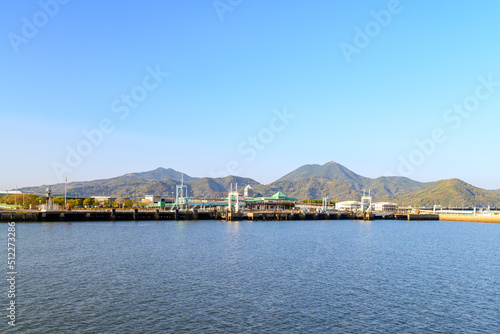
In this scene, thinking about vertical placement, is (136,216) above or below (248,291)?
above

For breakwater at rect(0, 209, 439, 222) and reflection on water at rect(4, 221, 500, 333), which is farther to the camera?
breakwater at rect(0, 209, 439, 222)

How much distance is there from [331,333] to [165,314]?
40.0 feet

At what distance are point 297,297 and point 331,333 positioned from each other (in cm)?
836

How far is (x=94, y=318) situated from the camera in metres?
26.4

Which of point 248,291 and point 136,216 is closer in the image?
point 248,291

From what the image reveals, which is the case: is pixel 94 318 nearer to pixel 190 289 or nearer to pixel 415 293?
pixel 190 289

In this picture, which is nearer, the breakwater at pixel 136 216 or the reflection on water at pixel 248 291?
the reflection on water at pixel 248 291

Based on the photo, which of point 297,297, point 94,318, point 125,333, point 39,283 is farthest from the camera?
point 39,283

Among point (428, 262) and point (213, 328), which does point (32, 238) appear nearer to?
point (213, 328)

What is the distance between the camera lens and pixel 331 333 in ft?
81.8

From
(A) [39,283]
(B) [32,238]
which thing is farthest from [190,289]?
(B) [32,238]

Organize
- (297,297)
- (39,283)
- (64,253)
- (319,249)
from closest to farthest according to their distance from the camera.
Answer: (297,297) → (39,283) → (64,253) → (319,249)

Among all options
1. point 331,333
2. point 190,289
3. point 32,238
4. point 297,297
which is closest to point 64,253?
point 32,238

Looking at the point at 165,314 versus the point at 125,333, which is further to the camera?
the point at 165,314
